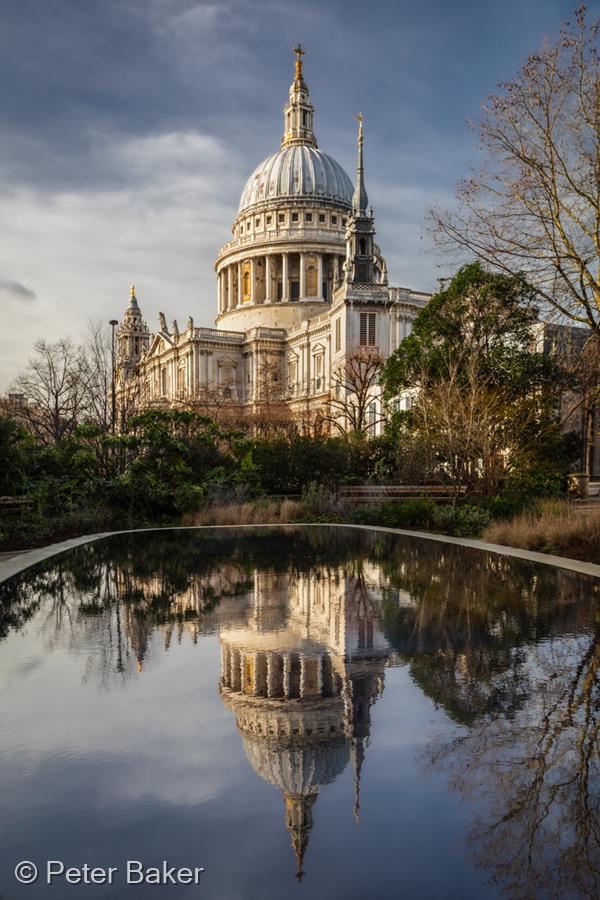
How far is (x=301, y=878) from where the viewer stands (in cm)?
334

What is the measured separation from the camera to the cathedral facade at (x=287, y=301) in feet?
230

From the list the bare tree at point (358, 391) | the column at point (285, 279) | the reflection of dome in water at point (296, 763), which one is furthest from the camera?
the column at point (285, 279)

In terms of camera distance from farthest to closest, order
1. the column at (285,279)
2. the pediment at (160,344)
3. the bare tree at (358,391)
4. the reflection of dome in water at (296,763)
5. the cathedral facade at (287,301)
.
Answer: the pediment at (160,344)
the column at (285,279)
the cathedral facade at (287,301)
the bare tree at (358,391)
the reflection of dome in water at (296,763)

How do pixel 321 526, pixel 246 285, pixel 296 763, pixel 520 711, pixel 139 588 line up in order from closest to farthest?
pixel 296 763
pixel 520 711
pixel 139 588
pixel 321 526
pixel 246 285

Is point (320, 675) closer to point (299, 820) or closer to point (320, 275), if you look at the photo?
point (299, 820)

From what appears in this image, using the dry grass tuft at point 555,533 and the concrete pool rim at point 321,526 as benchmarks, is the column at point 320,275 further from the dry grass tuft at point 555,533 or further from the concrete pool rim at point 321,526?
the dry grass tuft at point 555,533

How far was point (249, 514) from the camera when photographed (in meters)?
22.4

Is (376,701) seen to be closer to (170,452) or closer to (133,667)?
(133,667)

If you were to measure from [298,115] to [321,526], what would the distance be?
92.9m

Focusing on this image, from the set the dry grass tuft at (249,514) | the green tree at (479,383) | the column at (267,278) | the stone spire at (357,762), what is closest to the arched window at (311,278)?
the column at (267,278)

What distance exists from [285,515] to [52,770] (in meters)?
18.7

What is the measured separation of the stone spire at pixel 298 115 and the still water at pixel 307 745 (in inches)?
3993

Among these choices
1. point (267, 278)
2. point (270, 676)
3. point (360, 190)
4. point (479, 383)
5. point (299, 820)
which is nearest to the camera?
point (299, 820)

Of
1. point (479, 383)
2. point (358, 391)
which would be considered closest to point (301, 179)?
point (358, 391)
